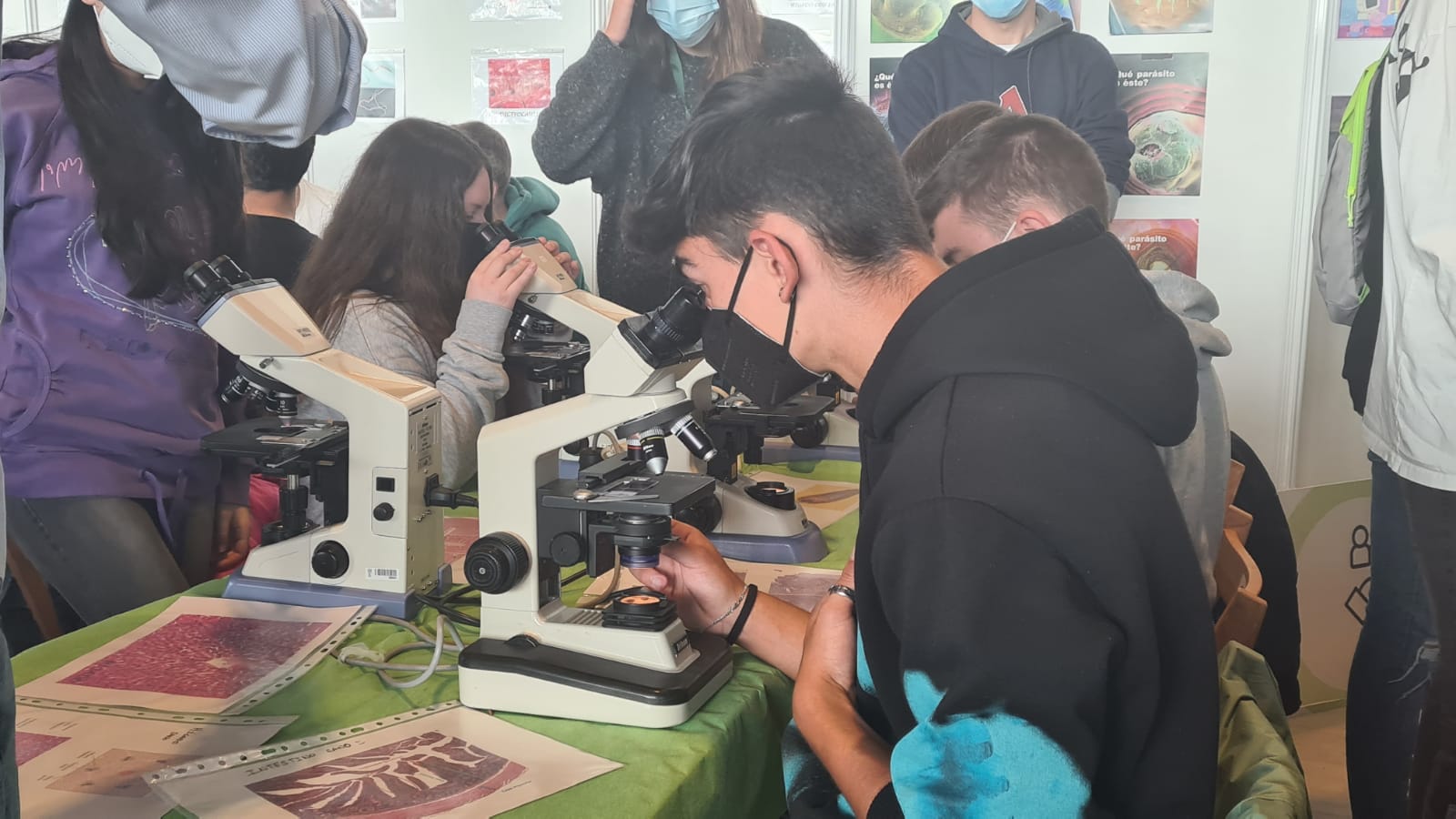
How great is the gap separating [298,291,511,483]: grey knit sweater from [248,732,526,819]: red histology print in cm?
107

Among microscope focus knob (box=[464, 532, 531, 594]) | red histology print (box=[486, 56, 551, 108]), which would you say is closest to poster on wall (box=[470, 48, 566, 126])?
red histology print (box=[486, 56, 551, 108])

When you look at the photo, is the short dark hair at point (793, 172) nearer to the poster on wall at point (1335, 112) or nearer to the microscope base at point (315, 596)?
the microscope base at point (315, 596)

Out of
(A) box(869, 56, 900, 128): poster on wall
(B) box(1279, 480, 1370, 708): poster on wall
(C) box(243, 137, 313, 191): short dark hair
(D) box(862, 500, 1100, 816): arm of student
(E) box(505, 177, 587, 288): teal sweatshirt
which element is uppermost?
(A) box(869, 56, 900, 128): poster on wall

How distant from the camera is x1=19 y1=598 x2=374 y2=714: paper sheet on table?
1244 mm

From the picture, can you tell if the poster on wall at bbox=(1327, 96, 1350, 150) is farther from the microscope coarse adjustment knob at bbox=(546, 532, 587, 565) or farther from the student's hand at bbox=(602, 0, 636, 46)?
the microscope coarse adjustment knob at bbox=(546, 532, 587, 565)

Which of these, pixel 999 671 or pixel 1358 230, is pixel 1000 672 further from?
pixel 1358 230

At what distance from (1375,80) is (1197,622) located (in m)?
1.46

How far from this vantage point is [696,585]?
1410mm

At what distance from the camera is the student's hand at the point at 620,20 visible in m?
3.15

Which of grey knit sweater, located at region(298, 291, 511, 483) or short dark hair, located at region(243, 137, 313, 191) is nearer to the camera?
grey knit sweater, located at region(298, 291, 511, 483)

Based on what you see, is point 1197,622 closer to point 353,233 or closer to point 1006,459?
point 1006,459

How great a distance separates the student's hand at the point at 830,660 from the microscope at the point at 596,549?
144 mm

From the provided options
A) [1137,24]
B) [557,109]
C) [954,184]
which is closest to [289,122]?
[954,184]

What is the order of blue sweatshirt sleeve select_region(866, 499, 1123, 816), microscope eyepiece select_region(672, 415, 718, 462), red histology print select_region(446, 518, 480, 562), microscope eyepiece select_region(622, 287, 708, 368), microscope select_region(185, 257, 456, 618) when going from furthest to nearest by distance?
Result: red histology print select_region(446, 518, 480, 562)
microscope select_region(185, 257, 456, 618)
microscope eyepiece select_region(672, 415, 718, 462)
microscope eyepiece select_region(622, 287, 708, 368)
blue sweatshirt sleeve select_region(866, 499, 1123, 816)
